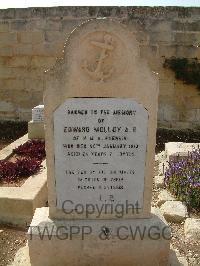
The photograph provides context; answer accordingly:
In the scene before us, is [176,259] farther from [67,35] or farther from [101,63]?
[67,35]

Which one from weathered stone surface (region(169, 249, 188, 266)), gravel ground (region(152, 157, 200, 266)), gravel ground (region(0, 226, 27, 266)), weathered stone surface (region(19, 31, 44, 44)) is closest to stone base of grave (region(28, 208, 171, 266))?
weathered stone surface (region(169, 249, 188, 266))

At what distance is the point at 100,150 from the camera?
3314 millimetres

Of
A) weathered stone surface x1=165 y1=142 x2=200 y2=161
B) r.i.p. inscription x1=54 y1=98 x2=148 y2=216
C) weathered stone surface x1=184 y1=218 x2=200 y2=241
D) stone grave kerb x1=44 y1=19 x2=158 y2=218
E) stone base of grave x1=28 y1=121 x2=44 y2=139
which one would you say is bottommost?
weathered stone surface x1=184 y1=218 x2=200 y2=241

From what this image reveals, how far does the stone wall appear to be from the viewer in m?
8.45

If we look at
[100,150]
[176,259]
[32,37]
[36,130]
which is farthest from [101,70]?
[32,37]

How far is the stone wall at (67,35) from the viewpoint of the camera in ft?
27.7

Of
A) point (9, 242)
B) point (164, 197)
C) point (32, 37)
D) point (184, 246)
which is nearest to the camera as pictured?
point (184, 246)

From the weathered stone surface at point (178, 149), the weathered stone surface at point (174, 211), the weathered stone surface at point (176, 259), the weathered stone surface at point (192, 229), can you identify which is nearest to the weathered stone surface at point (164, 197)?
the weathered stone surface at point (174, 211)

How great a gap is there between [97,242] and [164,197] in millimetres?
1829

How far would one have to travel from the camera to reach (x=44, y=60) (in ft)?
30.5

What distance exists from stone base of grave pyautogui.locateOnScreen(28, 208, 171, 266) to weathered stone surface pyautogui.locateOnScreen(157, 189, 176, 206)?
1430 millimetres

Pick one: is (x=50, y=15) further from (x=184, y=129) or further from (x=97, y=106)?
(x=97, y=106)

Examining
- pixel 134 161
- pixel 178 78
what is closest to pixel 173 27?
pixel 178 78

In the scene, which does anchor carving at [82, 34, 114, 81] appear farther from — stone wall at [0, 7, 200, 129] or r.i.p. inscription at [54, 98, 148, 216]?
stone wall at [0, 7, 200, 129]
